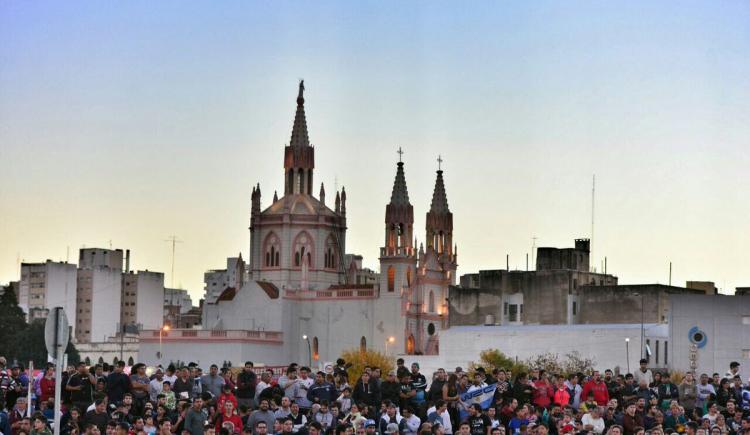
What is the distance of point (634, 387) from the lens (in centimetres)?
3678

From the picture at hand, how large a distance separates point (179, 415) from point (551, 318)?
83.6 m

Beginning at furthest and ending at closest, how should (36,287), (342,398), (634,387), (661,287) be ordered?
(36,287) → (661,287) → (634,387) → (342,398)

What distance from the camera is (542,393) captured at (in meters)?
35.4

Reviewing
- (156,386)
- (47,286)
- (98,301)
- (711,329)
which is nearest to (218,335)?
(711,329)

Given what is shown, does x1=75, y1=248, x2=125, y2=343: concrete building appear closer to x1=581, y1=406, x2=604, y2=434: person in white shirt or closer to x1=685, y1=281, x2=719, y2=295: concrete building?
x1=685, y1=281, x2=719, y2=295: concrete building

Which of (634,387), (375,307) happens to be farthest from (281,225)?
(634,387)

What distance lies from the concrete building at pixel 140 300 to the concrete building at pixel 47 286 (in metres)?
6.58

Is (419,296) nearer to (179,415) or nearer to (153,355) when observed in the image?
(153,355)

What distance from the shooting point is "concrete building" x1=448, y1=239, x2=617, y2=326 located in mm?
113375

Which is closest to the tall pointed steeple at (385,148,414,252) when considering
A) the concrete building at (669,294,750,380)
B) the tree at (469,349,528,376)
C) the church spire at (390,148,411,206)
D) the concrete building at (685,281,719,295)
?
the church spire at (390,148,411,206)

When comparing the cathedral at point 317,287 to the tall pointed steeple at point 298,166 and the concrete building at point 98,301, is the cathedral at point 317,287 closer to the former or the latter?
the tall pointed steeple at point 298,166

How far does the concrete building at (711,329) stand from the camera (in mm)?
88312

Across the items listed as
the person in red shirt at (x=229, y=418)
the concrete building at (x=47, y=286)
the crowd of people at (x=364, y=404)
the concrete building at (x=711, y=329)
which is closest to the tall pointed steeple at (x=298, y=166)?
the concrete building at (x=47, y=286)

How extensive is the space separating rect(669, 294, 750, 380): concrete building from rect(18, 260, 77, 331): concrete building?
355ft
